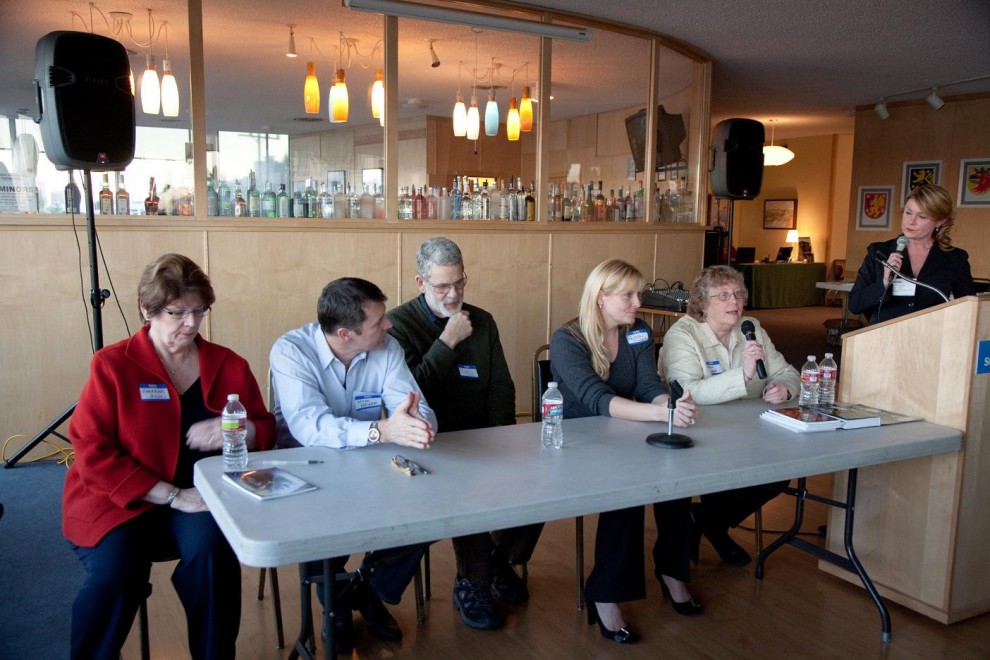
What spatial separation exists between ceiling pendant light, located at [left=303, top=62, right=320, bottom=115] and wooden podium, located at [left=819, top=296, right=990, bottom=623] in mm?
4569

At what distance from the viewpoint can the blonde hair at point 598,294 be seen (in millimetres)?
2783

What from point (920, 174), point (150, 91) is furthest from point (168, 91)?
point (920, 174)

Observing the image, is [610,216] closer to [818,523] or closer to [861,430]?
[818,523]

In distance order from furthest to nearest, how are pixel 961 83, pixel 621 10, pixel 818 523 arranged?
pixel 961 83 < pixel 621 10 < pixel 818 523

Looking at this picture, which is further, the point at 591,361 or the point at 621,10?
the point at 621,10

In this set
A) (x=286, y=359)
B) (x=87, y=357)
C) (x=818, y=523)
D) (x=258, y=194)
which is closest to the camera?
(x=286, y=359)

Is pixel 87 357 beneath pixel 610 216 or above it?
beneath

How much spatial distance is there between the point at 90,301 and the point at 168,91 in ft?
6.86

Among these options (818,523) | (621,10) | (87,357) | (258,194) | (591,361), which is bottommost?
(818,523)

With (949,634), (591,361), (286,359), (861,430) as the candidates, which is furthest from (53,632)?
(949,634)

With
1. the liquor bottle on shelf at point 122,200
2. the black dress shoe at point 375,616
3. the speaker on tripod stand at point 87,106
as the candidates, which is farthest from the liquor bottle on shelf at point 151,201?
the black dress shoe at point 375,616

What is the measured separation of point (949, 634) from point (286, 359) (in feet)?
7.91

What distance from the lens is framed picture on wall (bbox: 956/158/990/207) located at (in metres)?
8.97

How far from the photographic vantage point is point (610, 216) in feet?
21.0
